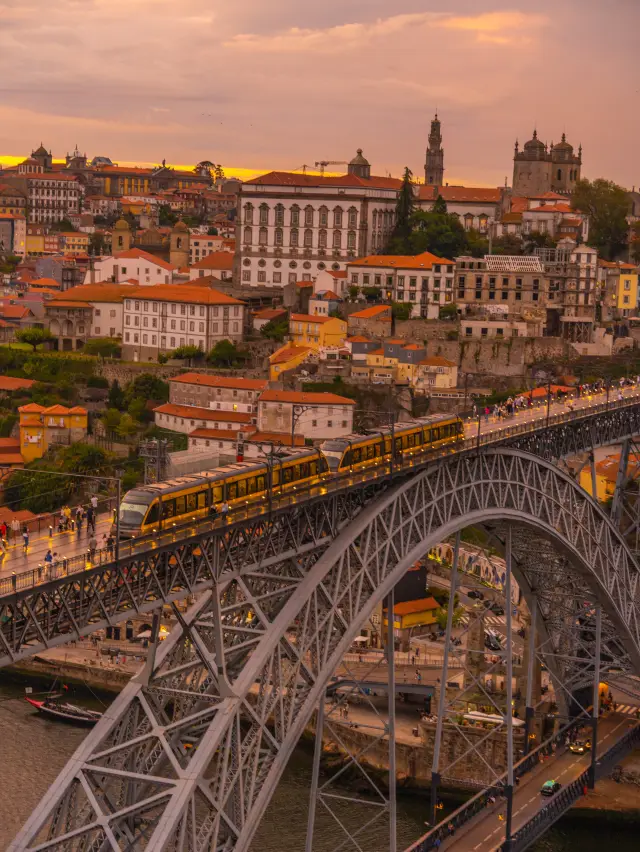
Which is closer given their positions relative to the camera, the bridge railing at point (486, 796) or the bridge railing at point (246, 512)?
the bridge railing at point (246, 512)

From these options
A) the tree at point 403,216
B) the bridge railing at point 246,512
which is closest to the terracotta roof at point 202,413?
the tree at point 403,216

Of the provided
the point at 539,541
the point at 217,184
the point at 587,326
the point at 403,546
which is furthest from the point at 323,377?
the point at 217,184

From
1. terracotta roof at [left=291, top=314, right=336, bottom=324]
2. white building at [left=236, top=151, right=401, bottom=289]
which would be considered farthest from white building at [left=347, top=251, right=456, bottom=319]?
white building at [left=236, top=151, right=401, bottom=289]

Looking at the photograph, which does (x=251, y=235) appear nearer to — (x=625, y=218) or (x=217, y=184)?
(x=625, y=218)

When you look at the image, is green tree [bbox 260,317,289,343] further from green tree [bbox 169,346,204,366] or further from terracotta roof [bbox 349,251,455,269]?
terracotta roof [bbox 349,251,455,269]

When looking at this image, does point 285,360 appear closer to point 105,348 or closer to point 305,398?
point 305,398

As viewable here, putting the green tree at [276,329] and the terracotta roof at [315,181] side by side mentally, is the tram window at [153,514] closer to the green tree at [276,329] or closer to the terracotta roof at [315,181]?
the green tree at [276,329]

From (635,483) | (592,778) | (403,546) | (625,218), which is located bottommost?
(592,778)
